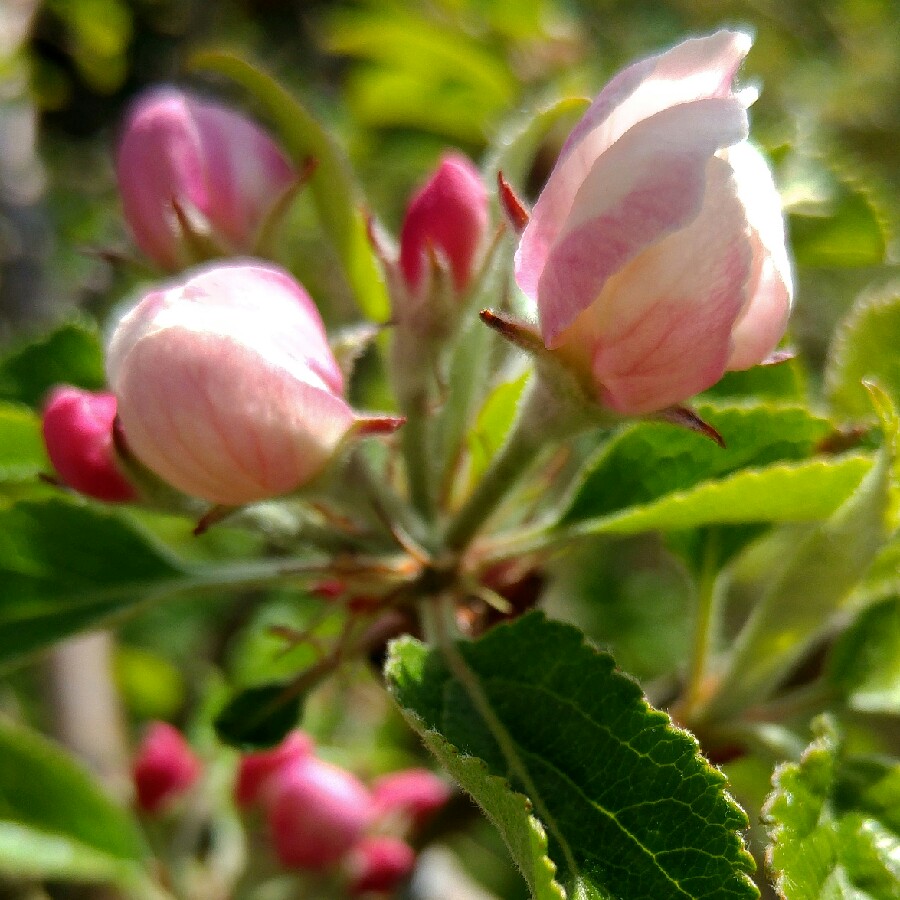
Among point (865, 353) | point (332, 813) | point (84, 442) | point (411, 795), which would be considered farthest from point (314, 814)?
point (865, 353)

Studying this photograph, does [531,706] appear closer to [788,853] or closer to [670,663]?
[788,853]

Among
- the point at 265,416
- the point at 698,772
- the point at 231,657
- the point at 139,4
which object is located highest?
the point at 265,416

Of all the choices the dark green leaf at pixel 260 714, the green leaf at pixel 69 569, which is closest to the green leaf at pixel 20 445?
the green leaf at pixel 69 569

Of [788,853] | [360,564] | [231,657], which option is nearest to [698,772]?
[788,853]

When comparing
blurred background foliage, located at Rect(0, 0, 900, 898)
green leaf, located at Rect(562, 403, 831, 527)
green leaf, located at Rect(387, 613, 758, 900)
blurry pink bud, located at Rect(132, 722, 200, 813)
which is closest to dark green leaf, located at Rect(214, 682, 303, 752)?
blurred background foliage, located at Rect(0, 0, 900, 898)

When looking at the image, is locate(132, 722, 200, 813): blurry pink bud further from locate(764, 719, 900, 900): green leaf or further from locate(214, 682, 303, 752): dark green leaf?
locate(764, 719, 900, 900): green leaf

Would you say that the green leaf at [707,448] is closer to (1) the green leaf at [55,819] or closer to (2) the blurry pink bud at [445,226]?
(2) the blurry pink bud at [445,226]
